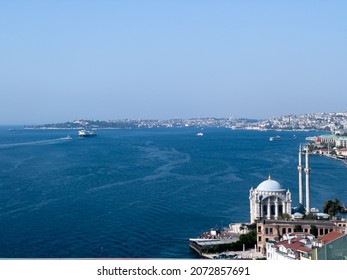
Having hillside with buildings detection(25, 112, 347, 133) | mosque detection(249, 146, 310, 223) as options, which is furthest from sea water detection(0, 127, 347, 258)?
hillside with buildings detection(25, 112, 347, 133)

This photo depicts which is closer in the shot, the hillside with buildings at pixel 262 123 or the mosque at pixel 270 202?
the mosque at pixel 270 202

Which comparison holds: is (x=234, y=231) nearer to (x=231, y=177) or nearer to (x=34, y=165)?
(x=231, y=177)

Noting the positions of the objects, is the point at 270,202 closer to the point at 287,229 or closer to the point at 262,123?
the point at 287,229

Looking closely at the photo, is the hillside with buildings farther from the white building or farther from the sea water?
the white building

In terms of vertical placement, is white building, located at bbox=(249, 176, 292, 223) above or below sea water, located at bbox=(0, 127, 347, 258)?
above

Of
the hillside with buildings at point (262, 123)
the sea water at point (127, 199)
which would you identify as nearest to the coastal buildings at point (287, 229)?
the sea water at point (127, 199)

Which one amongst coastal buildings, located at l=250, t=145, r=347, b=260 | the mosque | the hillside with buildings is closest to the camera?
coastal buildings, located at l=250, t=145, r=347, b=260

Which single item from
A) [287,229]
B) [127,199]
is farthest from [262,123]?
[287,229]

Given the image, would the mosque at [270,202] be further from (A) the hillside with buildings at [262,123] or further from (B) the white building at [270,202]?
(A) the hillside with buildings at [262,123]

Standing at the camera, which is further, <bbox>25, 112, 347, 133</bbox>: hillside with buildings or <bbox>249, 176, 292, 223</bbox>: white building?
<bbox>25, 112, 347, 133</bbox>: hillside with buildings
